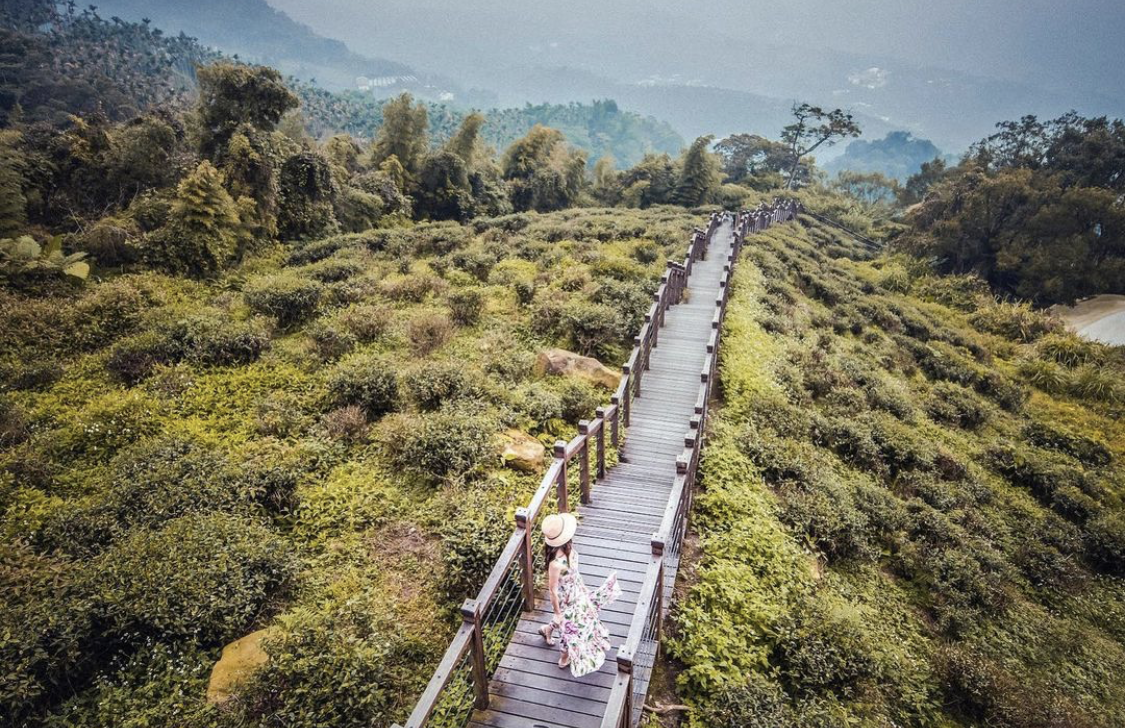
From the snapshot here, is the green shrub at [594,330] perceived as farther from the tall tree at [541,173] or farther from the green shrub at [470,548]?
the tall tree at [541,173]

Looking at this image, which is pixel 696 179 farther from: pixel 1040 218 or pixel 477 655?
pixel 477 655

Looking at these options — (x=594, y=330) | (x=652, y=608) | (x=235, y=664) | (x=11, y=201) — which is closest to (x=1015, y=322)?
(x=594, y=330)

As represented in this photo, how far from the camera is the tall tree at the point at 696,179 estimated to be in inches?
1838

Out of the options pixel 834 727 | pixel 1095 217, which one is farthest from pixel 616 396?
pixel 1095 217

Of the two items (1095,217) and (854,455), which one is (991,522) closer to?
(854,455)

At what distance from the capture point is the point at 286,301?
52.9 feet

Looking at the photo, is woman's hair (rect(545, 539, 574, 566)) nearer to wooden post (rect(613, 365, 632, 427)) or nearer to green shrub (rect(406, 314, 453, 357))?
wooden post (rect(613, 365, 632, 427))

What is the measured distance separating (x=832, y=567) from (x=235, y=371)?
1462cm

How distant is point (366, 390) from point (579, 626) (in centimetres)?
830

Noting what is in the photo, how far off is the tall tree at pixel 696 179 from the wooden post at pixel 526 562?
1760 inches

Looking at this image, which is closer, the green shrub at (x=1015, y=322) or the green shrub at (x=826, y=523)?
the green shrub at (x=826, y=523)

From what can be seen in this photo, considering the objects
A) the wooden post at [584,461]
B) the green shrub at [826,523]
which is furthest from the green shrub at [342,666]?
the green shrub at [826,523]

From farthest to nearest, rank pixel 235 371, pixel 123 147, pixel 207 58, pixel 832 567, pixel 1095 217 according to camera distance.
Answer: pixel 207 58
pixel 1095 217
pixel 123 147
pixel 235 371
pixel 832 567

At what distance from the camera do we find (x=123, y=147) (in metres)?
24.4
